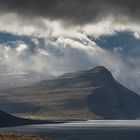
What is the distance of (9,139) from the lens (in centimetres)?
12269

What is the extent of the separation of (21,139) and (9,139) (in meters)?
4.19

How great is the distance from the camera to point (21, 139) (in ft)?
413
